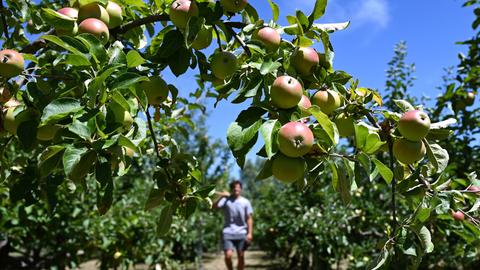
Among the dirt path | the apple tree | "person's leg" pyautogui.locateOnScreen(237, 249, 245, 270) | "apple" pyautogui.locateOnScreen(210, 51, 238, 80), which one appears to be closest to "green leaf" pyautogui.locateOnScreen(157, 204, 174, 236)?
the apple tree

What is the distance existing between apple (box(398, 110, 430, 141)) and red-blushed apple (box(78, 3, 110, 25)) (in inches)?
34.4

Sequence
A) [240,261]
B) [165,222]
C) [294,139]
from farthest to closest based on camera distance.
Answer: [240,261] < [165,222] < [294,139]

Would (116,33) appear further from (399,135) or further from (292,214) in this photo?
(292,214)

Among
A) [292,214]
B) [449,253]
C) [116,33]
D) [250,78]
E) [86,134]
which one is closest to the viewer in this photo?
[86,134]

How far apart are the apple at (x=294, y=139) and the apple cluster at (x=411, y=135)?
11.0 inches

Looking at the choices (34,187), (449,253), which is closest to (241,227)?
(449,253)

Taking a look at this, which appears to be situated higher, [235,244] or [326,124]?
[326,124]

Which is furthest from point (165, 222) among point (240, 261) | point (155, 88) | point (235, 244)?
point (235, 244)

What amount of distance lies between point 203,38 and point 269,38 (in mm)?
193

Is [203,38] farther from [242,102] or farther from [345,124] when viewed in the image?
[345,124]

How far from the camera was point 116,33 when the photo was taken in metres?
1.47

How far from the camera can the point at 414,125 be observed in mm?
1150

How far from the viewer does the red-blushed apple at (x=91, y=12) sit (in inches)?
51.3

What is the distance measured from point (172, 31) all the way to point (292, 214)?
6.48 m
